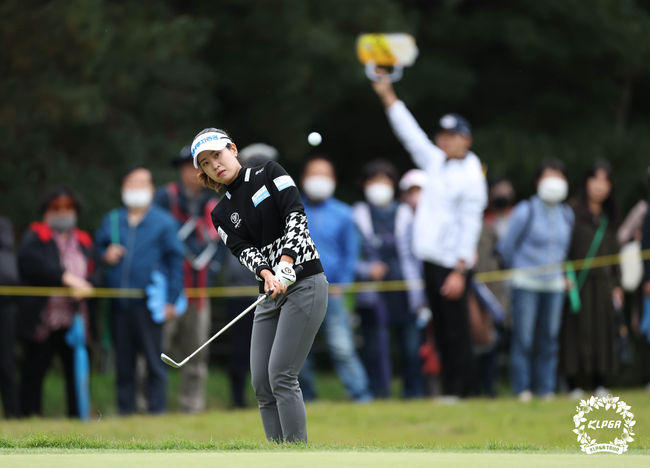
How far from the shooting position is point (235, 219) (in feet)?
22.3

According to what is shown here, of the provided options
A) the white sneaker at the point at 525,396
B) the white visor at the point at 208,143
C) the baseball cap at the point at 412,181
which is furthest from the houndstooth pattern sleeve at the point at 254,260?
the baseball cap at the point at 412,181

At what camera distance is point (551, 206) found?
11.7m

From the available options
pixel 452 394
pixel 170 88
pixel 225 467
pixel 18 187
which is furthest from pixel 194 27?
pixel 225 467

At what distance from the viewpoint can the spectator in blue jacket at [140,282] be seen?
35.2 ft

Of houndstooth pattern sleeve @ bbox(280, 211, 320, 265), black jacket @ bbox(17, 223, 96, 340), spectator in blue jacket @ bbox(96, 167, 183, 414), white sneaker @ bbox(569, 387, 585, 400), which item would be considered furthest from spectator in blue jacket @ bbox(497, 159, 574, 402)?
houndstooth pattern sleeve @ bbox(280, 211, 320, 265)

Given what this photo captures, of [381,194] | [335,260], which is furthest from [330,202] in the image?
[381,194]

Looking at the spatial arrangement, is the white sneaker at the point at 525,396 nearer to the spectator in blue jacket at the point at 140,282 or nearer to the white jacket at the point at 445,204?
the white jacket at the point at 445,204

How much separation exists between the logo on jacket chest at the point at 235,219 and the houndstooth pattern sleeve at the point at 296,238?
0.31m

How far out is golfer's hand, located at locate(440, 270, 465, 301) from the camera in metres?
10.5

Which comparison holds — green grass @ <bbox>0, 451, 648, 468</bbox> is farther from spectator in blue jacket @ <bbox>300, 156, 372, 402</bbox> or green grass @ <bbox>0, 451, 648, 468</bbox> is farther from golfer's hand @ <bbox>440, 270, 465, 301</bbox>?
spectator in blue jacket @ <bbox>300, 156, 372, 402</bbox>

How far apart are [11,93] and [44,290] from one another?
316 cm

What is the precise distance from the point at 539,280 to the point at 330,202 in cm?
210

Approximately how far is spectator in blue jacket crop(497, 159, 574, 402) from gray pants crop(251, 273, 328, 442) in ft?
17.0

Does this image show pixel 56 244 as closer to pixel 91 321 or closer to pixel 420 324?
pixel 91 321
